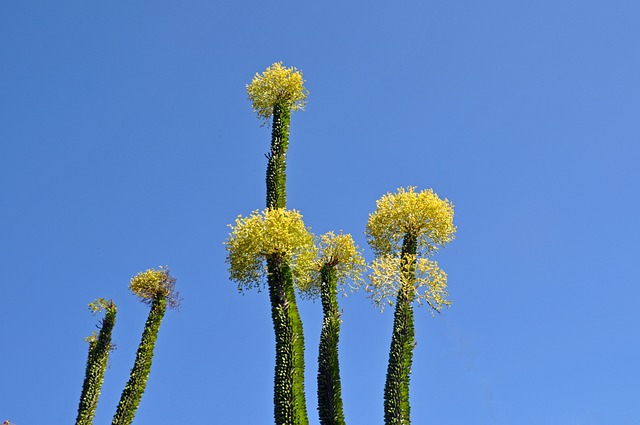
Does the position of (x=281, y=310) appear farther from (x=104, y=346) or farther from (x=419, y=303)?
(x=104, y=346)

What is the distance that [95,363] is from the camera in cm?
2778

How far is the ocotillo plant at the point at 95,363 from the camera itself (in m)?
26.9

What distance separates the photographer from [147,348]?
25.9 m

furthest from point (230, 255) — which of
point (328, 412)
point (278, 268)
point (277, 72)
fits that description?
point (277, 72)

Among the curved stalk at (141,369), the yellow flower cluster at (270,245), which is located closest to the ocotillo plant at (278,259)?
the yellow flower cluster at (270,245)

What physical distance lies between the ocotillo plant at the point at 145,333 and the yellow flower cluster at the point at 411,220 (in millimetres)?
9892

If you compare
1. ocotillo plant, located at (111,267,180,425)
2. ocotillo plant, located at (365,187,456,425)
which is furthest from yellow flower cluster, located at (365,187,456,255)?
ocotillo plant, located at (111,267,180,425)

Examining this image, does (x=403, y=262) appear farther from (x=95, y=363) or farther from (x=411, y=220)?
(x=95, y=363)

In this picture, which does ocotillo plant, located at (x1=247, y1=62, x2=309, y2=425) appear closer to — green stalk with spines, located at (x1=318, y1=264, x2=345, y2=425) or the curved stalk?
green stalk with spines, located at (x1=318, y1=264, x2=345, y2=425)

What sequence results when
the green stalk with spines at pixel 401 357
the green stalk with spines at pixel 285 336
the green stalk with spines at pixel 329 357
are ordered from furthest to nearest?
the green stalk with spines at pixel 329 357 < the green stalk with spines at pixel 285 336 < the green stalk with spines at pixel 401 357

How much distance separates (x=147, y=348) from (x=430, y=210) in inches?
498

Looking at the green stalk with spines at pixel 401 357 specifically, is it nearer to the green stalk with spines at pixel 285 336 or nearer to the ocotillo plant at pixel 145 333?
the green stalk with spines at pixel 285 336

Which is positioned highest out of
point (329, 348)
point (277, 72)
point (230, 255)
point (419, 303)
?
point (277, 72)

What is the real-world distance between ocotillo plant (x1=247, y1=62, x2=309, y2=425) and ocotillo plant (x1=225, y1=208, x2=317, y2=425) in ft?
0.10
